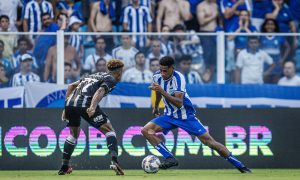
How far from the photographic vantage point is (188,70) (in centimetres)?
2047

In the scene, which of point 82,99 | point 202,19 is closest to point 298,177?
point 82,99

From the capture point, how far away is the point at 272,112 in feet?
64.0

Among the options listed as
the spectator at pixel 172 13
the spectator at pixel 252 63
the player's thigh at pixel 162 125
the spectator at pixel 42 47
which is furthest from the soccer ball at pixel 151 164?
the spectator at pixel 172 13

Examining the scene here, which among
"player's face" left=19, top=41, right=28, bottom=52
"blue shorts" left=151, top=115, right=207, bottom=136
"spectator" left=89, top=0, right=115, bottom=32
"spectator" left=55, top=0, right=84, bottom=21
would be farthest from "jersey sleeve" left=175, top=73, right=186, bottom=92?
"spectator" left=55, top=0, right=84, bottom=21

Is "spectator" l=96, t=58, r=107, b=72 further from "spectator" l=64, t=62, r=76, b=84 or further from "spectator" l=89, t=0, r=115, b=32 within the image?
"spectator" l=89, t=0, r=115, b=32

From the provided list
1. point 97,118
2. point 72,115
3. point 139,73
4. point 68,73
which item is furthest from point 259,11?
point 72,115

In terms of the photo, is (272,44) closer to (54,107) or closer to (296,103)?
(296,103)

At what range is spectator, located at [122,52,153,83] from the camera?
20.3 m

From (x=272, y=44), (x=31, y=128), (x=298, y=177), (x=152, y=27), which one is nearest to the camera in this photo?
(x=298, y=177)

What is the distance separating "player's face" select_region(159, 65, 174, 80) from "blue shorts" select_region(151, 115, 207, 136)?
0.79 metres

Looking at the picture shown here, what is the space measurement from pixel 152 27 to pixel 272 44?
10.1 feet

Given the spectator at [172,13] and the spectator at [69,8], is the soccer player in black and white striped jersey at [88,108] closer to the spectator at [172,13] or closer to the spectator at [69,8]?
the spectator at [172,13]

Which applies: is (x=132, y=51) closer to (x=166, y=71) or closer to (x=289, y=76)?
(x=289, y=76)

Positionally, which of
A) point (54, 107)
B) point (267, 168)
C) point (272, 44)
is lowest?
point (267, 168)
